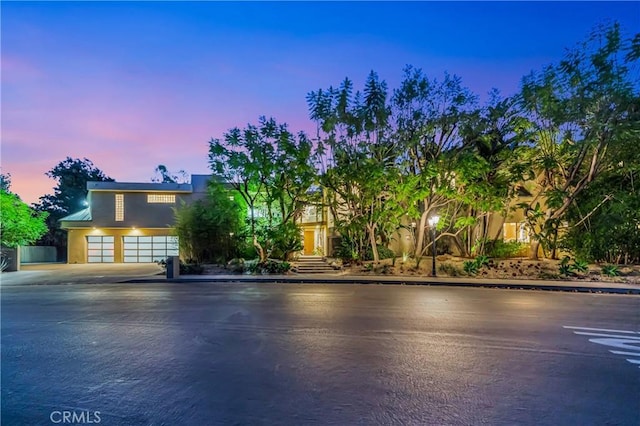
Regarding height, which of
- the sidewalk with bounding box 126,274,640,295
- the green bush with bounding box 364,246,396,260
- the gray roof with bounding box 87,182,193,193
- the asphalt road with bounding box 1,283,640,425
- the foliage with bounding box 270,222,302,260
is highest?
the gray roof with bounding box 87,182,193,193

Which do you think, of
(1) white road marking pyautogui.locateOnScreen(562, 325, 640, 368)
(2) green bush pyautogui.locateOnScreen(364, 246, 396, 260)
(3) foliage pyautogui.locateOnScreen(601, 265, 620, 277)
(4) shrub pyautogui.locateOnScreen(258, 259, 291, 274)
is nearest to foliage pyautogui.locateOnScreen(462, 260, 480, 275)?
(2) green bush pyautogui.locateOnScreen(364, 246, 396, 260)

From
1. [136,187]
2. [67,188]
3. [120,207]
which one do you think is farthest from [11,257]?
[67,188]

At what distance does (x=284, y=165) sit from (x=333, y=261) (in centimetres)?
635

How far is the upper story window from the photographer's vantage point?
27.5 m

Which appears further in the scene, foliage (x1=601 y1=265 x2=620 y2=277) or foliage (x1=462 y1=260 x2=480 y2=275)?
foliage (x1=462 y1=260 x2=480 y2=275)

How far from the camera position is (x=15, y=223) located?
21844 millimetres

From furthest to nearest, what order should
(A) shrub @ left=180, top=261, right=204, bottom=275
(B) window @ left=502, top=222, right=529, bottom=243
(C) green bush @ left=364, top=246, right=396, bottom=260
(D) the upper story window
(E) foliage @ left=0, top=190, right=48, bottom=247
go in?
1. (D) the upper story window
2. (B) window @ left=502, top=222, right=529, bottom=243
3. (E) foliage @ left=0, top=190, right=48, bottom=247
4. (C) green bush @ left=364, top=246, right=396, bottom=260
5. (A) shrub @ left=180, top=261, right=204, bottom=275

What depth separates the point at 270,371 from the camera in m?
4.58

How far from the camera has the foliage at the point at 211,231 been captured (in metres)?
21.9

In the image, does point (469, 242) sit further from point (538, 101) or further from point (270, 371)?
point (270, 371)

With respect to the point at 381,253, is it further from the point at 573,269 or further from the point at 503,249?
the point at 573,269

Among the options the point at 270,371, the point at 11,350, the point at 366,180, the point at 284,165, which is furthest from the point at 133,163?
the point at 270,371

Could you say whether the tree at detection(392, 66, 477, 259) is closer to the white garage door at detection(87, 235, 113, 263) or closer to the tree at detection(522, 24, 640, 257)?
the tree at detection(522, 24, 640, 257)

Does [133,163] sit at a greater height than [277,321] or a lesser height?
greater
